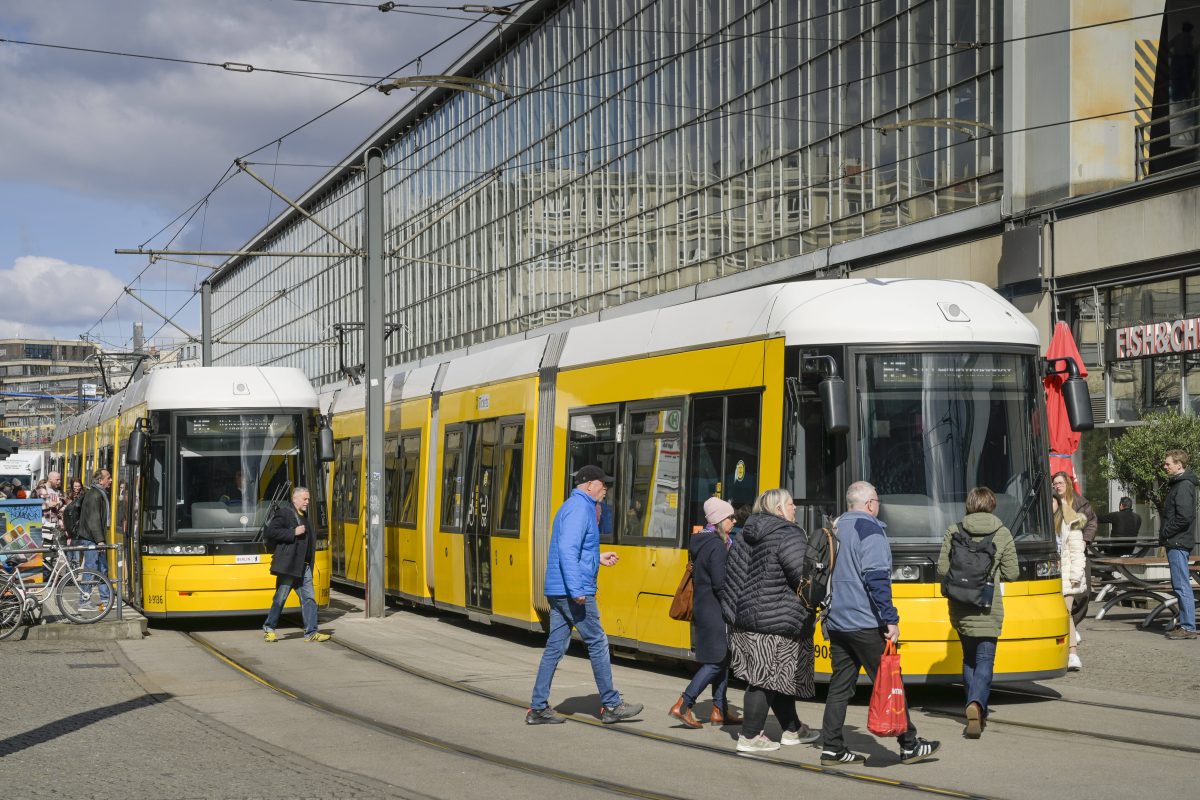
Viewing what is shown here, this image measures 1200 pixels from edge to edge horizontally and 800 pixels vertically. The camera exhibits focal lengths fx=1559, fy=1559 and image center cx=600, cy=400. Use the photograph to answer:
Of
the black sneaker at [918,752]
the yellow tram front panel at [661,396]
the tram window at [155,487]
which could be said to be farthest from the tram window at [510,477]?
the black sneaker at [918,752]

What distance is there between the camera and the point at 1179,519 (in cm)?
1536

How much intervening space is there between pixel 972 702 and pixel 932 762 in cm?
87

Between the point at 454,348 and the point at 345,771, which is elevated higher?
the point at 454,348

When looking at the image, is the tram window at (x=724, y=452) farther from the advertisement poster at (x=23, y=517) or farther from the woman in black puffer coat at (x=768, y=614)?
the advertisement poster at (x=23, y=517)

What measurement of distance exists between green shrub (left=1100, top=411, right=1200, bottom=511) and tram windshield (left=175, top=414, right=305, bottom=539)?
1021 cm

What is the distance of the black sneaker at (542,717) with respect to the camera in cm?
1052

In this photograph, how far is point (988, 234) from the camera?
82.4 ft

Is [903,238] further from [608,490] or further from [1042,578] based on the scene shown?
[1042,578]

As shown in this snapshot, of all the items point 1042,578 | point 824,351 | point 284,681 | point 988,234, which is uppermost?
point 988,234

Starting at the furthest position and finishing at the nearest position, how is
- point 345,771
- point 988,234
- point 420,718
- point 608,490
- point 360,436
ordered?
point 988,234 → point 360,436 → point 608,490 → point 420,718 → point 345,771

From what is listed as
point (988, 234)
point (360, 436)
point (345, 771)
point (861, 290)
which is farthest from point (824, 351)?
point (988, 234)

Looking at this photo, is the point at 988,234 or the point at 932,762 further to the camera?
the point at 988,234

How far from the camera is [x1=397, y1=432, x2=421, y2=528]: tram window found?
20.1m

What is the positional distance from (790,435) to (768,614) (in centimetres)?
257
